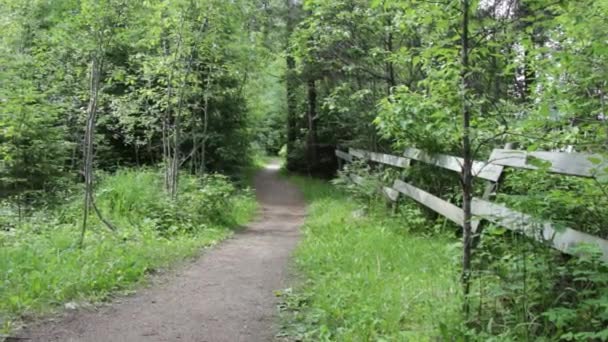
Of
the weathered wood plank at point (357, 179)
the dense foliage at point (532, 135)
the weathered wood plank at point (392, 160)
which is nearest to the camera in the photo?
the dense foliage at point (532, 135)

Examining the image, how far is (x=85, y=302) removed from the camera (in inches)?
191

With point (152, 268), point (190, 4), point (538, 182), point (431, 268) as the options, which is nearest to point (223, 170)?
point (190, 4)

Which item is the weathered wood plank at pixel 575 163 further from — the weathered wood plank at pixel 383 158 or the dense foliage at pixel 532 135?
the weathered wood plank at pixel 383 158

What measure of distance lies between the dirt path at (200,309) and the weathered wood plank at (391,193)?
7.16ft

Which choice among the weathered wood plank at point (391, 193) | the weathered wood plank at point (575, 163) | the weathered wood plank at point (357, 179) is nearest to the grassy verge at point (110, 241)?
the weathered wood plank at point (357, 179)

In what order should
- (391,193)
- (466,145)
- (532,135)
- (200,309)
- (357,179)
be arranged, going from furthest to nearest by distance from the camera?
(357,179) → (391,193) → (200,309) → (532,135) → (466,145)

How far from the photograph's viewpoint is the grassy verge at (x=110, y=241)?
4855 millimetres

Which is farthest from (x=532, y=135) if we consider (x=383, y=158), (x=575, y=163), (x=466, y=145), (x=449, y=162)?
(x=383, y=158)

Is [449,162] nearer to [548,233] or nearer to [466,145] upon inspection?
[548,233]

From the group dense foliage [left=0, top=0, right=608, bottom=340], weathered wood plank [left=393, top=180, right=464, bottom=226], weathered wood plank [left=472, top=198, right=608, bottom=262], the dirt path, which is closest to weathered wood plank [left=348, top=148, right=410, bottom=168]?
dense foliage [left=0, top=0, right=608, bottom=340]

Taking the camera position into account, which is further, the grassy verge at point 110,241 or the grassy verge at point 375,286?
the grassy verge at point 110,241

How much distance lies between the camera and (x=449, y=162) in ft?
22.6

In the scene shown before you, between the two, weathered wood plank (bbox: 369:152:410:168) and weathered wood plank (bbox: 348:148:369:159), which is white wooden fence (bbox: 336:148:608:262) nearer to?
weathered wood plank (bbox: 369:152:410:168)

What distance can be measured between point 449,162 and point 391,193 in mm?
2472
